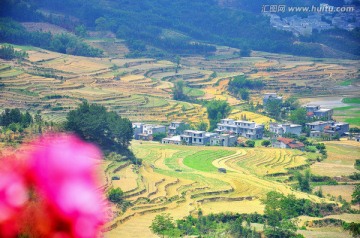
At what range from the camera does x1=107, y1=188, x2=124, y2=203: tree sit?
14.2 meters

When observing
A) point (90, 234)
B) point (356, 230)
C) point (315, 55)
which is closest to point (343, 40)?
point (315, 55)

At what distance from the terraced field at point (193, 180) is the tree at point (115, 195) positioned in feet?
0.98

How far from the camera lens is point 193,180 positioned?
17578 millimetres

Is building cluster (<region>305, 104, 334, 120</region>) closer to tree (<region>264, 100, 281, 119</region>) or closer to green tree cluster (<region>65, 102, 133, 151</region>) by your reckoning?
tree (<region>264, 100, 281, 119</region>)

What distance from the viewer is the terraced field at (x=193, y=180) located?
47.7ft

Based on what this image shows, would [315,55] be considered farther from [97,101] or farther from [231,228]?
[231,228]

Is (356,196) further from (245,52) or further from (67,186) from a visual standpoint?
(245,52)

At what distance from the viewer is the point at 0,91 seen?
25328 millimetres

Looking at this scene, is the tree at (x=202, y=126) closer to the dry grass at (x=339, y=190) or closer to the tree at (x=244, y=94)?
the tree at (x=244, y=94)

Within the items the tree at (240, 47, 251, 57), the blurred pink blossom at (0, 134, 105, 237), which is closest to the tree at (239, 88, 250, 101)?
the tree at (240, 47, 251, 57)

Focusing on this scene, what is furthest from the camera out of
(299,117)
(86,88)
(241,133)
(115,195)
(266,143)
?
(86,88)

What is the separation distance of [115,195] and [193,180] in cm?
371

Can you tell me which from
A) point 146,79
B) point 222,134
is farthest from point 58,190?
point 146,79

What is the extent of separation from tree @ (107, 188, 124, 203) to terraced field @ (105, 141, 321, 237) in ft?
0.98
